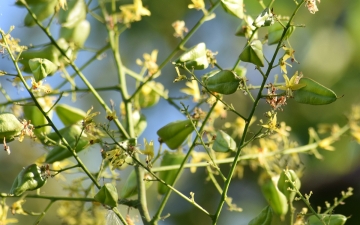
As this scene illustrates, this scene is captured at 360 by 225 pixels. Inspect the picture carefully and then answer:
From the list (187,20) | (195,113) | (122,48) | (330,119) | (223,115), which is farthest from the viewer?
(122,48)

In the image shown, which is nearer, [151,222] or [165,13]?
[151,222]

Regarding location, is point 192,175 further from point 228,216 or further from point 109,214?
point 109,214

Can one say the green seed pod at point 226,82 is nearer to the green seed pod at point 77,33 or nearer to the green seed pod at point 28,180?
the green seed pod at point 28,180

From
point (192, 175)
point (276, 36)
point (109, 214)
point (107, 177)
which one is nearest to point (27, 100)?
point (107, 177)

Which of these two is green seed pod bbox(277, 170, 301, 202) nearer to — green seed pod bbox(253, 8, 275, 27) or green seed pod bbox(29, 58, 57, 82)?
green seed pod bbox(253, 8, 275, 27)

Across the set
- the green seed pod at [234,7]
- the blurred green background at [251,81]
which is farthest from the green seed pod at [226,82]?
the blurred green background at [251,81]

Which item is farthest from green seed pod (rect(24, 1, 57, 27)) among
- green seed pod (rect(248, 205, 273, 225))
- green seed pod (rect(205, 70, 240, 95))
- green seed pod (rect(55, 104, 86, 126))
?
green seed pod (rect(248, 205, 273, 225))
